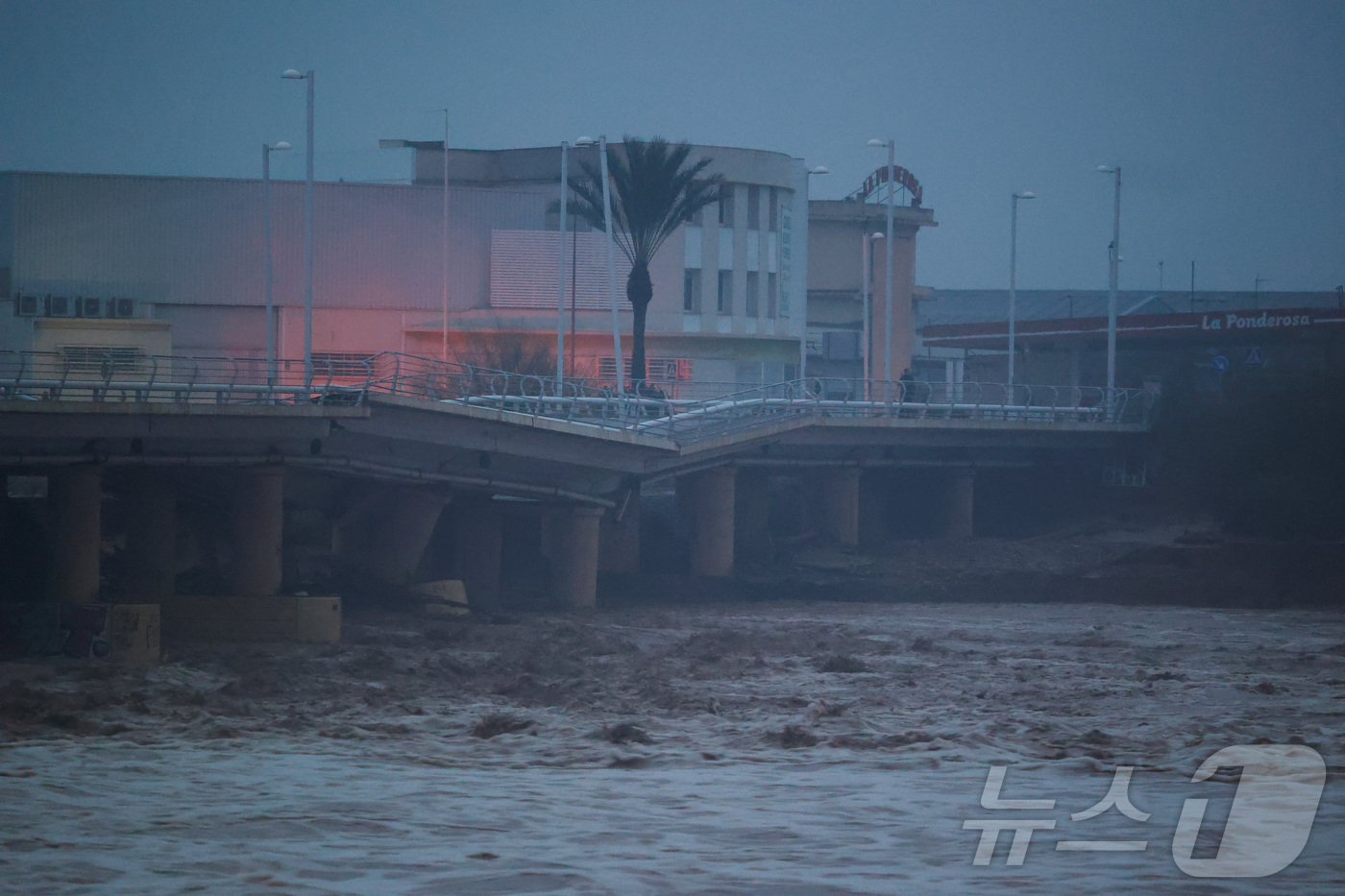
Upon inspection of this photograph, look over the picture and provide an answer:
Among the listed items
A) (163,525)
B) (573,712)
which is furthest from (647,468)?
(573,712)

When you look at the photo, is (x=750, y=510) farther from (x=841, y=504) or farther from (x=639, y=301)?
(x=639, y=301)

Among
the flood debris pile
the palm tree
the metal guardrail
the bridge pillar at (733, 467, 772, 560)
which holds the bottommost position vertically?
the flood debris pile

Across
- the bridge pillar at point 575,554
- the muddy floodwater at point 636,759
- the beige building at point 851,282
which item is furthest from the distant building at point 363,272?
the muddy floodwater at point 636,759

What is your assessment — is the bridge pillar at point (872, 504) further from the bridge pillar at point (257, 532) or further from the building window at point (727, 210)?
the bridge pillar at point (257, 532)

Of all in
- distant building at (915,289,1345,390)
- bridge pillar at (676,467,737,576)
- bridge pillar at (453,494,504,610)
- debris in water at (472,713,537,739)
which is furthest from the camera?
distant building at (915,289,1345,390)

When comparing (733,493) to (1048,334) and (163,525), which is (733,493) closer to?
(163,525)

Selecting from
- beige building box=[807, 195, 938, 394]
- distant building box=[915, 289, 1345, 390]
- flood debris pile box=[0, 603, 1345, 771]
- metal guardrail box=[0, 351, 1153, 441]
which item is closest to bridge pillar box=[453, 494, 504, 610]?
metal guardrail box=[0, 351, 1153, 441]

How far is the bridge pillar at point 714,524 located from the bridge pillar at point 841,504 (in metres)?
5.04

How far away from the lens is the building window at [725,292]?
181ft

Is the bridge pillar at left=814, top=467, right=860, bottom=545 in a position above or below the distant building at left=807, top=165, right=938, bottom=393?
below

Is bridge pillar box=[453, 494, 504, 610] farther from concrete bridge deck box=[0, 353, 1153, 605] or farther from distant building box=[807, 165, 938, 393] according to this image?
distant building box=[807, 165, 938, 393]

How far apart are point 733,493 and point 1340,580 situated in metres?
15.3

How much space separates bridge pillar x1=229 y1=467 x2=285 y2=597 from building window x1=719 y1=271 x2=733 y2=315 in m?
31.1

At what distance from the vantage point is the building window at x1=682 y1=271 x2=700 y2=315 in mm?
54594
